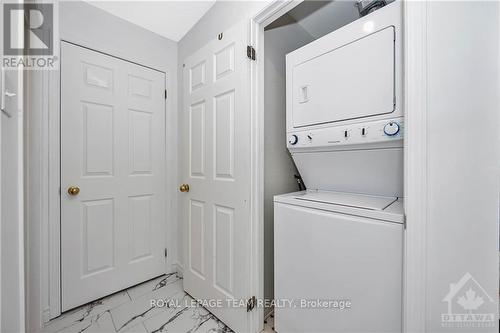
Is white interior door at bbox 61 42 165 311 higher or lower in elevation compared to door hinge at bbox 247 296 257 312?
higher

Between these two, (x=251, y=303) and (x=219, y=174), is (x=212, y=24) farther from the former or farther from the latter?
(x=251, y=303)

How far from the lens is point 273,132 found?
1.61 metres

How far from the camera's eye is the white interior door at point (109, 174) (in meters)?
1.63

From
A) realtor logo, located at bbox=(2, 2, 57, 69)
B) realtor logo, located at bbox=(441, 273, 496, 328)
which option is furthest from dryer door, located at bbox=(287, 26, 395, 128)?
realtor logo, located at bbox=(2, 2, 57, 69)

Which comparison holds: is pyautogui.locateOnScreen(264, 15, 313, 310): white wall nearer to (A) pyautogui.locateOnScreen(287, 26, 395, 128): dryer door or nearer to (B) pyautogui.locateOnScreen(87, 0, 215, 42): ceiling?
(A) pyautogui.locateOnScreen(287, 26, 395, 128): dryer door

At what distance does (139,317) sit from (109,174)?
1152 mm

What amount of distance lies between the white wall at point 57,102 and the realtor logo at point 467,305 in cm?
174

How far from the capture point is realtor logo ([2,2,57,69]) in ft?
2.43

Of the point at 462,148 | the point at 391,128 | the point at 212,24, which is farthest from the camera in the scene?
the point at 212,24

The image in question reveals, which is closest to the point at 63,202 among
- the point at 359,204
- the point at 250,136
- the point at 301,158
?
the point at 250,136

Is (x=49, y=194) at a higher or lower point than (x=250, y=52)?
lower

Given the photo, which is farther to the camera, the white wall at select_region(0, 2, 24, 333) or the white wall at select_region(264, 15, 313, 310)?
the white wall at select_region(264, 15, 313, 310)

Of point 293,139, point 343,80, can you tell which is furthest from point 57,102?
point 343,80

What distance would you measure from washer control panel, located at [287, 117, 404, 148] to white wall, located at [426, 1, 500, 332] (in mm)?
224
